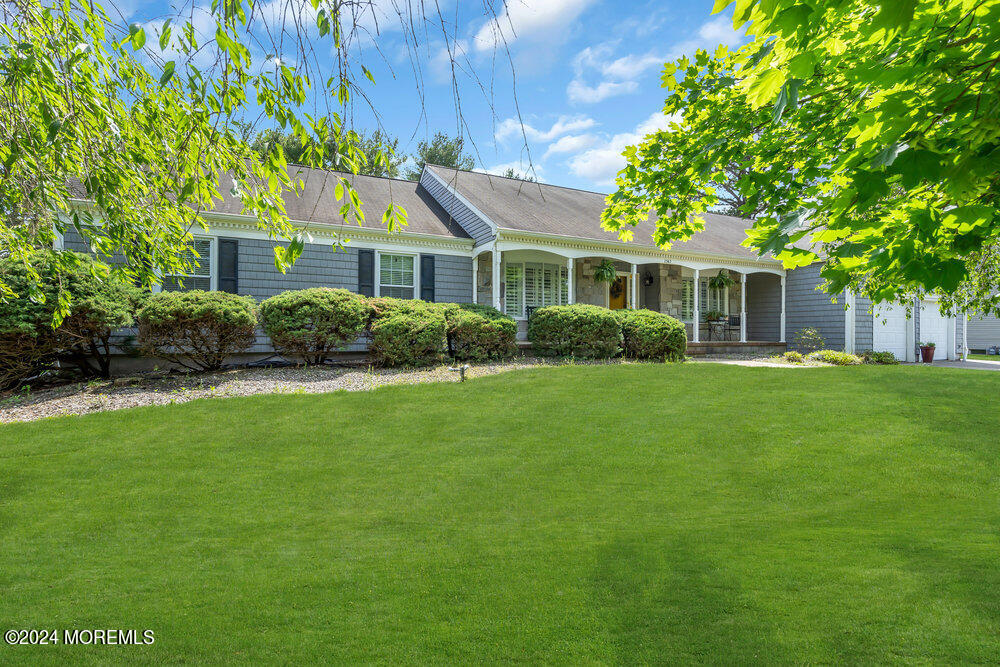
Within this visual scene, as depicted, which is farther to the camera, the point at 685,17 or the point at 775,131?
the point at 775,131

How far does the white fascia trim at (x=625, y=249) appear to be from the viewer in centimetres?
1445

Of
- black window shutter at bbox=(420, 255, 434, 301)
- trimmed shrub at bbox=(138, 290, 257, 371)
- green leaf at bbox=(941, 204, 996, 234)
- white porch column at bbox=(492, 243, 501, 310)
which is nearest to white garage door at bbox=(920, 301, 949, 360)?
white porch column at bbox=(492, 243, 501, 310)

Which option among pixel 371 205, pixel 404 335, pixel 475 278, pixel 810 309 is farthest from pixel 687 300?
pixel 404 335

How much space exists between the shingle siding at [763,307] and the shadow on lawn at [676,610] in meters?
18.8

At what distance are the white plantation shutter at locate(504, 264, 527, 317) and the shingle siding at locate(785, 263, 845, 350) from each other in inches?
378

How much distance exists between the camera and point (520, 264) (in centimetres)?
1639

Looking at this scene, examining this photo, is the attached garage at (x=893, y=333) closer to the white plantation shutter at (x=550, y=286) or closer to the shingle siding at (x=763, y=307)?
the shingle siding at (x=763, y=307)

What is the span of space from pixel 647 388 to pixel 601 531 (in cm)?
472

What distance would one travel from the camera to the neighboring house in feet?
41.9

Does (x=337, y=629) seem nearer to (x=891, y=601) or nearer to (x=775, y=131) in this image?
(x=891, y=601)

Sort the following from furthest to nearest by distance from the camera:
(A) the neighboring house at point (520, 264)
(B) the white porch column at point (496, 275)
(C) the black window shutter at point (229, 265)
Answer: (B) the white porch column at point (496, 275) → (A) the neighboring house at point (520, 264) → (C) the black window shutter at point (229, 265)

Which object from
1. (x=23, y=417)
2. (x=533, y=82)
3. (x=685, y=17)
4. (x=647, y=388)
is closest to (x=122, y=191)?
(x=533, y=82)

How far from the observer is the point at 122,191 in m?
4.18

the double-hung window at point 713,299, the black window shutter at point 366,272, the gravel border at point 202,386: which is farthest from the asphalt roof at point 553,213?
the gravel border at point 202,386
